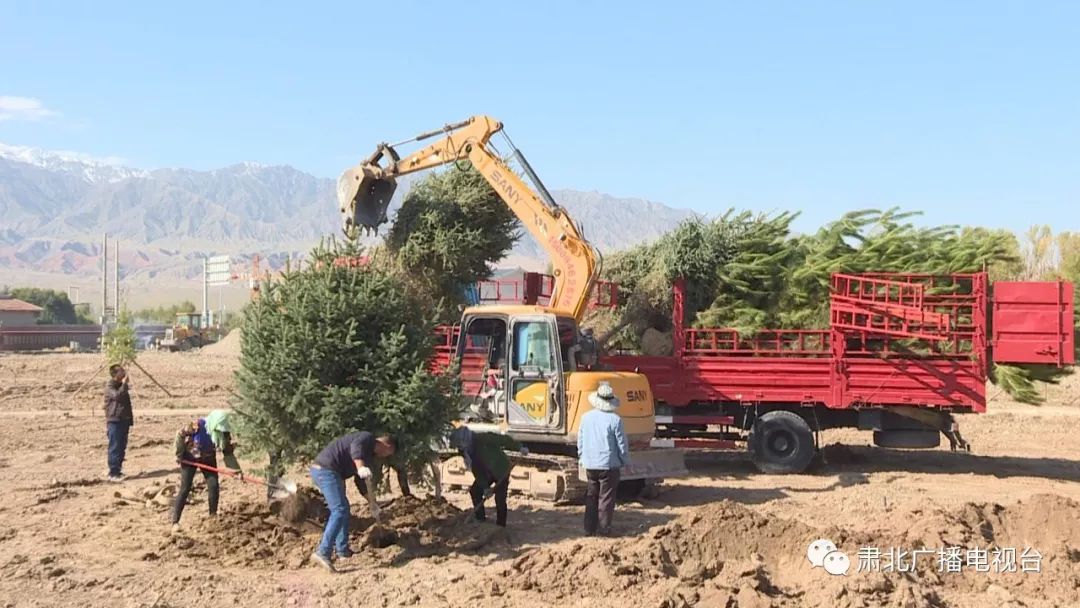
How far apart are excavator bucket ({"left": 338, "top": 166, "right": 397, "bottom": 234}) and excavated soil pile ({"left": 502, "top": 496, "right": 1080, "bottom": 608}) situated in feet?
28.2

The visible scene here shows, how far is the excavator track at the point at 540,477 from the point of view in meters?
12.2

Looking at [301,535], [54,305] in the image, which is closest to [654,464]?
[301,535]

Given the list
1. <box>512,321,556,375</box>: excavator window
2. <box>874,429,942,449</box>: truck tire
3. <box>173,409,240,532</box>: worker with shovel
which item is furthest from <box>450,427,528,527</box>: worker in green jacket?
<box>874,429,942,449</box>: truck tire

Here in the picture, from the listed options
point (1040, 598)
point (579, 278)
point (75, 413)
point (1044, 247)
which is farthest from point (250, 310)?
point (1044, 247)

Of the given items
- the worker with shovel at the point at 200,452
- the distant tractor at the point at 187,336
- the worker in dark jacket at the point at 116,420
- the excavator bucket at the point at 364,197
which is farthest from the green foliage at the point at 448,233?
the distant tractor at the point at 187,336

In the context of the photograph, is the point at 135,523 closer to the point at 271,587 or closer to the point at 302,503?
the point at 302,503

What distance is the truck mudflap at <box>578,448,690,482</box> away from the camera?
12648 mm

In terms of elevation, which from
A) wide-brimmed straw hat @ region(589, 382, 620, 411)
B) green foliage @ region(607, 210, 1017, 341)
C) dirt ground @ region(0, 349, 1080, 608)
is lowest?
dirt ground @ region(0, 349, 1080, 608)

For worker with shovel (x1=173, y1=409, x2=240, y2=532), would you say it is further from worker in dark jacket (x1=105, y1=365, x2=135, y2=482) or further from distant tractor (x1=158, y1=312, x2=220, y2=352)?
distant tractor (x1=158, y1=312, x2=220, y2=352)

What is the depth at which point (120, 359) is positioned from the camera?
1122 inches

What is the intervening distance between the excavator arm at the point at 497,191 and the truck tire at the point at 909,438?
5172 mm

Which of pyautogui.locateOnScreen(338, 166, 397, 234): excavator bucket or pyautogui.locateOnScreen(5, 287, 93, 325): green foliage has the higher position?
pyautogui.locateOnScreen(338, 166, 397, 234): excavator bucket

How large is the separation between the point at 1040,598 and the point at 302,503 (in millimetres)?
7209

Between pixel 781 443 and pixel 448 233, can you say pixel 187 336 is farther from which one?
pixel 781 443
